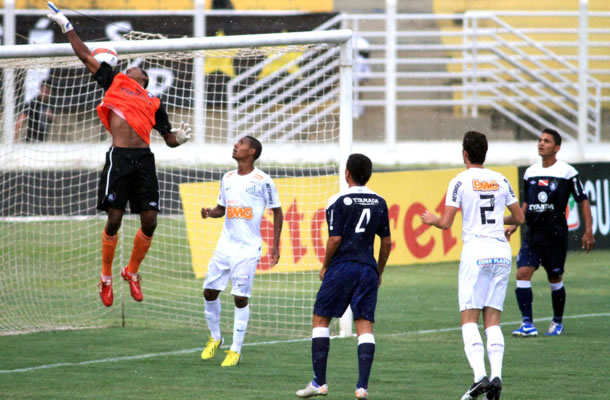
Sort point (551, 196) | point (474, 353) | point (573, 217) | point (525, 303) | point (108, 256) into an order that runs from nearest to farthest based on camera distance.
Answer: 1. point (474, 353)
2. point (108, 256)
3. point (525, 303)
4. point (551, 196)
5. point (573, 217)

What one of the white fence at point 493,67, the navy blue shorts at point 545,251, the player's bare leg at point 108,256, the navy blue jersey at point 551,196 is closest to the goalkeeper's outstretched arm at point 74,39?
the player's bare leg at point 108,256

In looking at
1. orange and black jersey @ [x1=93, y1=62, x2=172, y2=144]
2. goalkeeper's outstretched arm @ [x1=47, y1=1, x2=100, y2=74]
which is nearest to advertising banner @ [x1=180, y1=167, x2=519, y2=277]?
orange and black jersey @ [x1=93, y1=62, x2=172, y2=144]

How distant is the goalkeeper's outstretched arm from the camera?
7.74 m

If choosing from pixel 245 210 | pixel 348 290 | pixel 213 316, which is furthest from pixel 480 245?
pixel 213 316

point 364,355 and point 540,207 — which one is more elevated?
point 540,207

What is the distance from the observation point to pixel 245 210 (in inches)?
339

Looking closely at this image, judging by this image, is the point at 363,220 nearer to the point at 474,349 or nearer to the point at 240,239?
the point at 474,349

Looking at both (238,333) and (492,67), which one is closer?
(238,333)

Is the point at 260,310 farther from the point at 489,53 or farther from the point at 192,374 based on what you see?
the point at 489,53

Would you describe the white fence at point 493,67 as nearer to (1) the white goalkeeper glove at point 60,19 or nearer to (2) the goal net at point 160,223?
(2) the goal net at point 160,223

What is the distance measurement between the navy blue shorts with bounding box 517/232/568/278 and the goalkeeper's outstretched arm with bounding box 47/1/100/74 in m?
4.64

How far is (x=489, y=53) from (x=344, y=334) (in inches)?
688

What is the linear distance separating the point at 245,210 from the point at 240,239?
262 millimetres

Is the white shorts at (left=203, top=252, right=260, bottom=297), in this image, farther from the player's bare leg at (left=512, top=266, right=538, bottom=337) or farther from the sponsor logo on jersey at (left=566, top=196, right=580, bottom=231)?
the sponsor logo on jersey at (left=566, top=196, right=580, bottom=231)
